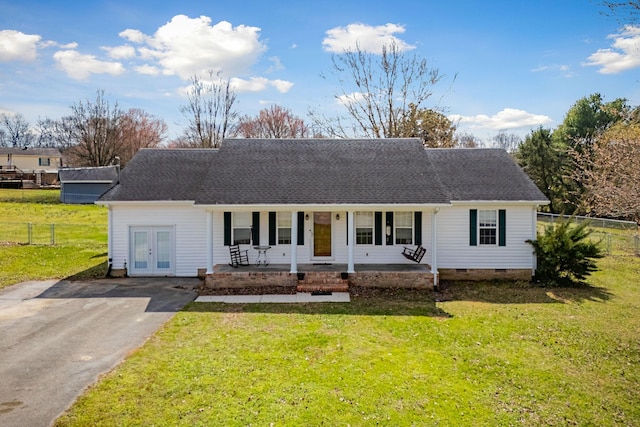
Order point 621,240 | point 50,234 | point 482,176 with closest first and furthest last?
point 482,176
point 621,240
point 50,234

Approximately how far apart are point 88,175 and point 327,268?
37.2 m

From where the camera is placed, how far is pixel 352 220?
15.0 meters

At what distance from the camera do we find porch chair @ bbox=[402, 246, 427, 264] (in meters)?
16.0

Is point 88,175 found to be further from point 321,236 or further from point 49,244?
point 321,236

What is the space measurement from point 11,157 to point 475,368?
86.6m

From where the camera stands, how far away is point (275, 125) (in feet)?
177

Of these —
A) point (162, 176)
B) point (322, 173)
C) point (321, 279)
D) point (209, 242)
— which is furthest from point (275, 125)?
point (321, 279)

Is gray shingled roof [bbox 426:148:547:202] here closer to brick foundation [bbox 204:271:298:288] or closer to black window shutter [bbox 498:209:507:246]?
black window shutter [bbox 498:209:507:246]

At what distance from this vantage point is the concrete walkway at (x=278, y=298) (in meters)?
13.5

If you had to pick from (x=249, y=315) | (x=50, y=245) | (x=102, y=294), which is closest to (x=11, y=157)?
(x=50, y=245)

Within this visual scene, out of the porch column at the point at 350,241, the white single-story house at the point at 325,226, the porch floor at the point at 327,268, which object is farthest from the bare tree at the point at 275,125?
the porch column at the point at 350,241

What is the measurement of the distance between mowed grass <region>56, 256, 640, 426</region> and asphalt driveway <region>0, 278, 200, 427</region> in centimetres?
51

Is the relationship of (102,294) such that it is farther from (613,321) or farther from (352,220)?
(613,321)

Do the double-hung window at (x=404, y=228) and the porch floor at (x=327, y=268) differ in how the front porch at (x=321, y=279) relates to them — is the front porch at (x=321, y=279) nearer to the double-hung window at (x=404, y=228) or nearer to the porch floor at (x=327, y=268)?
the porch floor at (x=327, y=268)
